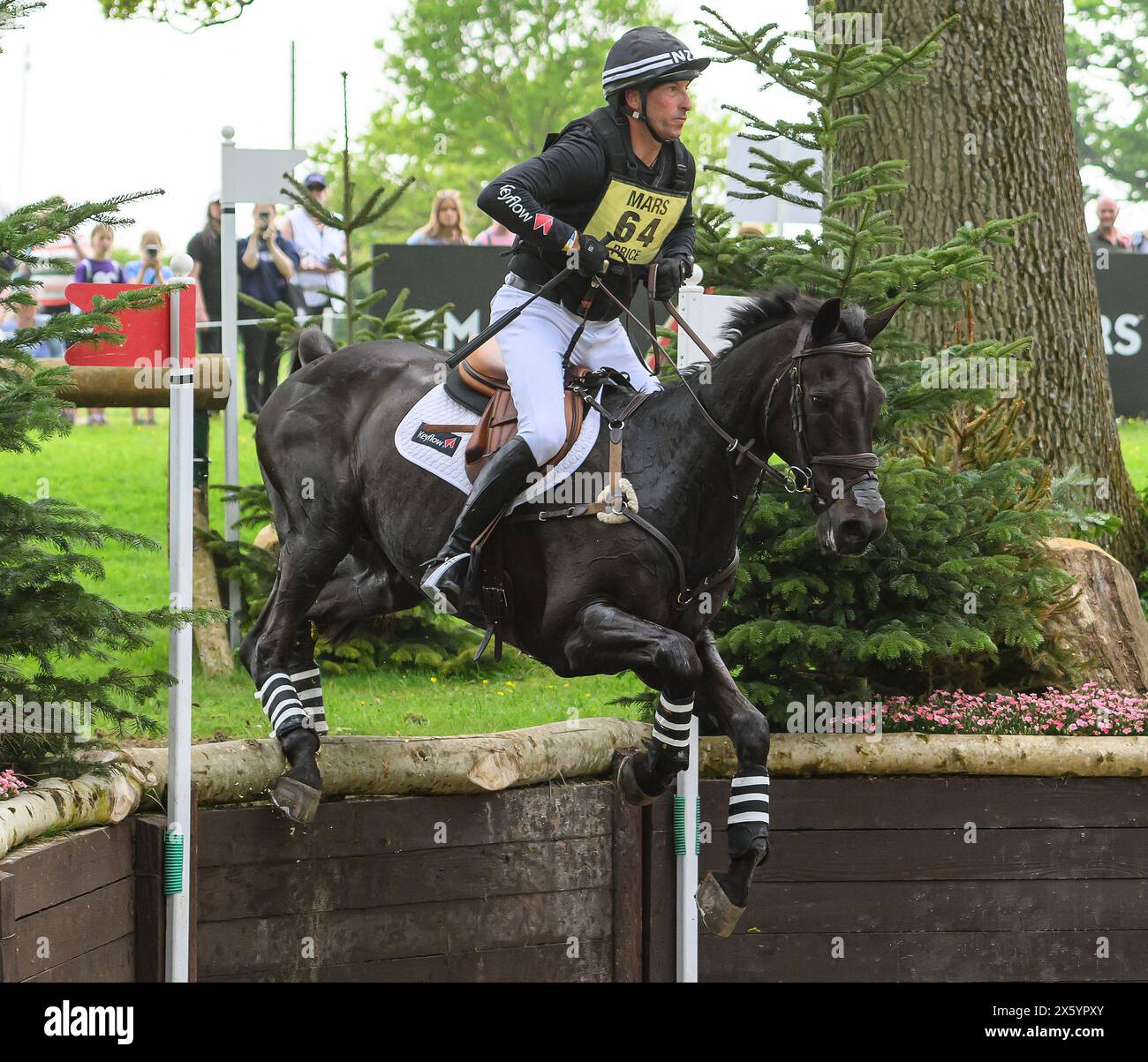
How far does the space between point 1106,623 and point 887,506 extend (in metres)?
1.85

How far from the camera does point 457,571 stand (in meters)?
5.91

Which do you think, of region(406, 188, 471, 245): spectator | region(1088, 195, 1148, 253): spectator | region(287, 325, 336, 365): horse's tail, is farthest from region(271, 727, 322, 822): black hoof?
region(1088, 195, 1148, 253): spectator

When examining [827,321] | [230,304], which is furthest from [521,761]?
[230,304]

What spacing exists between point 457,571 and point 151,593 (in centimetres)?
601

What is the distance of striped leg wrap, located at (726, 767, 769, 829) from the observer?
580cm

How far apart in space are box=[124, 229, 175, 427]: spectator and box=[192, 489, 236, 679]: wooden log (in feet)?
4.55

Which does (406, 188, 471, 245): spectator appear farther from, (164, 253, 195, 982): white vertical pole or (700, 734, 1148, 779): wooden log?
(164, 253, 195, 982): white vertical pole

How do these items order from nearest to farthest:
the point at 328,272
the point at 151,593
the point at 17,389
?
the point at 17,389 → the point at 151,593 → the point at 328,272

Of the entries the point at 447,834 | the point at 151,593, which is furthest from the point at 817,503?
the point at 151,593

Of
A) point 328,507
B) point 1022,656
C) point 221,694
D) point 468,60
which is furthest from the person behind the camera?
point 468,60

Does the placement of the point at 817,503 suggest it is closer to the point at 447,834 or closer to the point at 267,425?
the point at 447,834

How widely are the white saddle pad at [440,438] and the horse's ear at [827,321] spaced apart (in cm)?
91

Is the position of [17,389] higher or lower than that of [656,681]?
higher

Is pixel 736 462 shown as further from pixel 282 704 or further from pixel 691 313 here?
pixel 282 704
